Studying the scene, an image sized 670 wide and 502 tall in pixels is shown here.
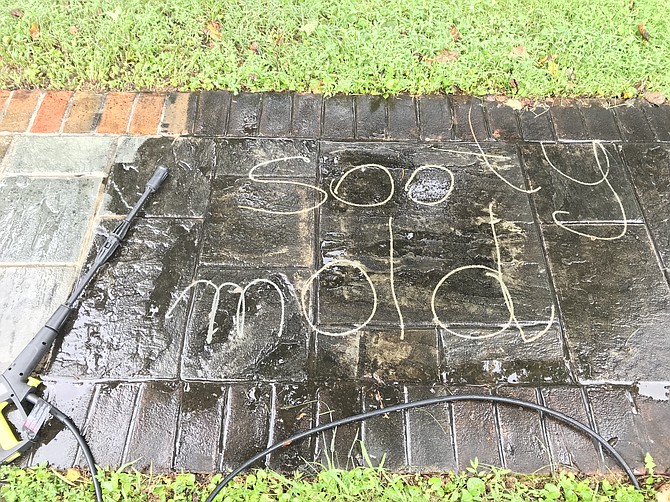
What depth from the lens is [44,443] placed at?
181 centimetres

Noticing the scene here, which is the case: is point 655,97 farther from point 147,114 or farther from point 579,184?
point 147,114

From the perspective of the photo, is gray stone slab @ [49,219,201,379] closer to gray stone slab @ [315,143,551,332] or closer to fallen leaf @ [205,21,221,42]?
gray stone slab @ [315,143,551,332]

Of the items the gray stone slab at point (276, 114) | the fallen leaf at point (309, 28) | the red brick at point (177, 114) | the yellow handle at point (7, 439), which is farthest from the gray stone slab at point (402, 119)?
the yellow handle at point (7, 439)

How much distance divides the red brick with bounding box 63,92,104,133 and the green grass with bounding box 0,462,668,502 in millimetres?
1687

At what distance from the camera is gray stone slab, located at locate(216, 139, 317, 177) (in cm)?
251

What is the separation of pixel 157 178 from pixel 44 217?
540mm

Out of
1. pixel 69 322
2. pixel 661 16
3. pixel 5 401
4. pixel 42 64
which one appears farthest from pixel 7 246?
pixel 661 16

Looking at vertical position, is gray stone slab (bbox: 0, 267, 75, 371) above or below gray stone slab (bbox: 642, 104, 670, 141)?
below

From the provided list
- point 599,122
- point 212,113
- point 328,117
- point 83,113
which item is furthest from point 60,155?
point 599,122

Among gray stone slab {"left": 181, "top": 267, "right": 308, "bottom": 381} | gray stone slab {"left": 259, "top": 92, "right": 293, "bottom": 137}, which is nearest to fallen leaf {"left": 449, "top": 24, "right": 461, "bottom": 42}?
gray stone slab {"left": 259, "top": 92, "right": 293, "bottom": 137}

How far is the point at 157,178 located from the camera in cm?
240

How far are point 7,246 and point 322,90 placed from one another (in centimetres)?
Result: 174

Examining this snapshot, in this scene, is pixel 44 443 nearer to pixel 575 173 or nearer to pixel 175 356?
pixel 175 356

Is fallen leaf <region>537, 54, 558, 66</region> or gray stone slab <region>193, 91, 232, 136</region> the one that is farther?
fallen leaf <region>537, 54, 558, 66</region>
